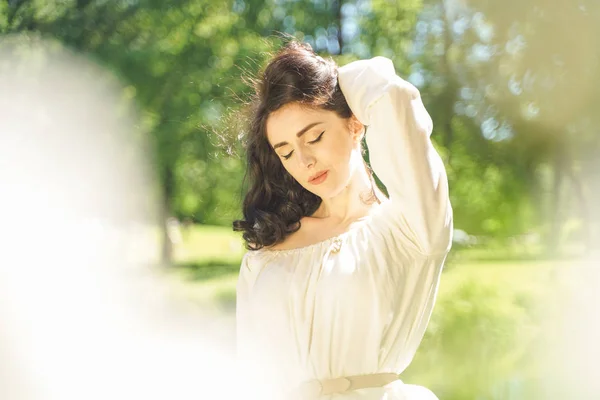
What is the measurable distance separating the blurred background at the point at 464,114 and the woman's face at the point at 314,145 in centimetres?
286

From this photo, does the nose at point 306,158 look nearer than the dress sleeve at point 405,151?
No

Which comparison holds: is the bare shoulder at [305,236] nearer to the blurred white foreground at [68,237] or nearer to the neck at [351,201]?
the neck at [351,201]

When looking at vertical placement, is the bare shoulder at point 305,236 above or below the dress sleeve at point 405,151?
below

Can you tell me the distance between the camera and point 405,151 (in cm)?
86

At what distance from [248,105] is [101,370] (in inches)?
123

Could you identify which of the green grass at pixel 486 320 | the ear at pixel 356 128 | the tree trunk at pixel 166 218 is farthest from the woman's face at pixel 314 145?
the tree trunk at pixel 166 218

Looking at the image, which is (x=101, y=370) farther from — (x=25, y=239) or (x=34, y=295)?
(x=25, y=239)

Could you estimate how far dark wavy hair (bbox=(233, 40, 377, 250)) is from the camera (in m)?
0.98

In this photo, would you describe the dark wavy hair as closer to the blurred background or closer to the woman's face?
the woman's face

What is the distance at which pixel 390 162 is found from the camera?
0.88 m

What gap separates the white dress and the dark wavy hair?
34 mm

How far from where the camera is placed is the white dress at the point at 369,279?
87cm

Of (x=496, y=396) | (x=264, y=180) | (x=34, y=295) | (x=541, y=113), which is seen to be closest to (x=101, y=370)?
(x=34, y=295)

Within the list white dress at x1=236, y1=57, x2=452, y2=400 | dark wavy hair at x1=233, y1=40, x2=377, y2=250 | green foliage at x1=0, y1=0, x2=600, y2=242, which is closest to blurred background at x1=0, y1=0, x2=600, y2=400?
green foliage at x1=0, y1=0, x2=600, y2=242
